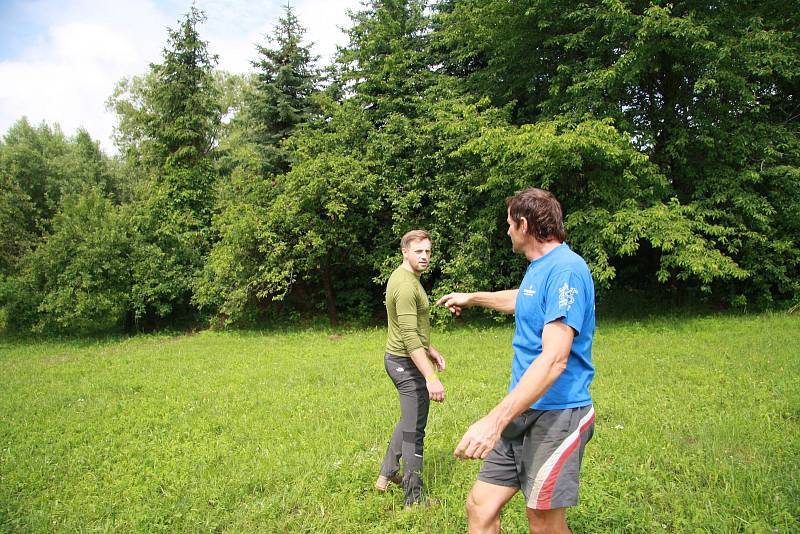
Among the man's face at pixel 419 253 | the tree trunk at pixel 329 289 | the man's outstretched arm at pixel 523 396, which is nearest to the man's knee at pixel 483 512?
the man's outstretched arm at pixel 523 396

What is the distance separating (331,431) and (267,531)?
6.70ft

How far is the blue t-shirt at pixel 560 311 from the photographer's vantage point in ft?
7.47

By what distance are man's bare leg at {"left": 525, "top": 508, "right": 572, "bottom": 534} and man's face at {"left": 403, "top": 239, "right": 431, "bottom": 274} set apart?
1.91 meters

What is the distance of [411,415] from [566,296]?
211 centimetres

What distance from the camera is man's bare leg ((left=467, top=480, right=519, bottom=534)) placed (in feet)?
8.27

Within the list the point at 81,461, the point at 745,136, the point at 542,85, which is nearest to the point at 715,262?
the point at 745,136

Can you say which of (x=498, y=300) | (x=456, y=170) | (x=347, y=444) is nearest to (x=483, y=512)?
(x=498, y=300)

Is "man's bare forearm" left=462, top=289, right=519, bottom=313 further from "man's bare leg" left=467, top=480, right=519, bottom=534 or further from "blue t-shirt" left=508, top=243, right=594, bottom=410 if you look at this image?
"man's bare leg" left=467, top=480, right=519, bottom=534

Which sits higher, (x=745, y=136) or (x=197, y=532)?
(x=745, y=136)

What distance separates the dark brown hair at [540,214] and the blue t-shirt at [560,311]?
9 cm

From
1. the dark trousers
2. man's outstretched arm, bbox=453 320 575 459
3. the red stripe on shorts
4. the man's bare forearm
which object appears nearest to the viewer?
man's outstretched arm, bbox=453 320 575 459

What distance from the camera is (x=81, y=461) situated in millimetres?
5277

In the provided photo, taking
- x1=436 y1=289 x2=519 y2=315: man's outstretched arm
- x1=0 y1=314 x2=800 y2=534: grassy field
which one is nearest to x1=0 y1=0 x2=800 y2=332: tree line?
x1=0 y1=314 x2=800 y2=534: grassy field

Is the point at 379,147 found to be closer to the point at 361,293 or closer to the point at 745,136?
the point at 361,293
